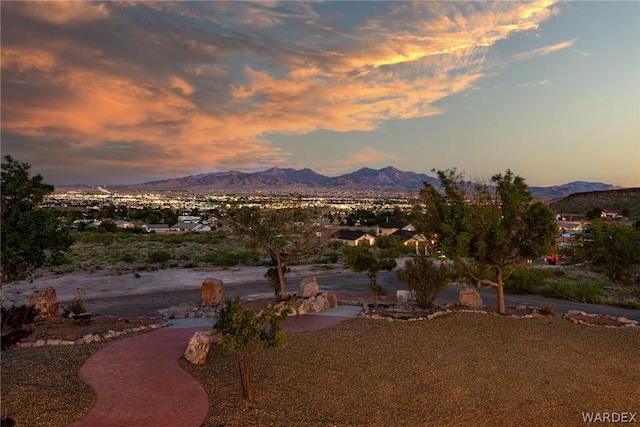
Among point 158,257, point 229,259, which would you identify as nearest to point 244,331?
point 229,259

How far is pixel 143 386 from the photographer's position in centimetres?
1109

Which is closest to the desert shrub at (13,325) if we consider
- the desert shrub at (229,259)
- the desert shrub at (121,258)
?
the desert shrub at (229,259)

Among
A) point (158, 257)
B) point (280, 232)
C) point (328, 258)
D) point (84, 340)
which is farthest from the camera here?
point (328, 258)

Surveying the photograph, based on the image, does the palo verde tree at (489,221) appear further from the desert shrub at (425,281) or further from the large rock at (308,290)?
the large rock at (308,290)

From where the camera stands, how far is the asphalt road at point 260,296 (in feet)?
78.5

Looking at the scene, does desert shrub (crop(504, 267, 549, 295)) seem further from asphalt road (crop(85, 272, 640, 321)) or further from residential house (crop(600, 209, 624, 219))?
residential house (crop(600, 209, 624, 219))

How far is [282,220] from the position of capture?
874 inches

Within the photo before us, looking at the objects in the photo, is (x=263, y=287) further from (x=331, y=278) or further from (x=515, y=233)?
(x=515, y=233)

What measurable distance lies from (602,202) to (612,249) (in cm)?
11040

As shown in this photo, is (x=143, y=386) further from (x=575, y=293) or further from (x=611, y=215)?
(x=611, y=215)

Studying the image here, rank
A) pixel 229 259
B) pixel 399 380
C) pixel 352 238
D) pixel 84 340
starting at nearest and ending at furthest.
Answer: pixel 399 380 < pixel 84 340 < pixel 229 259 < pixel 352 238

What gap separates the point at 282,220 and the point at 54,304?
10944 mm

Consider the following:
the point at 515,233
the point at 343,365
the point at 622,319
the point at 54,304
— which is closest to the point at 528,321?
the point at 515,233

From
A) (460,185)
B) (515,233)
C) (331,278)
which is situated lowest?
(331,278)
